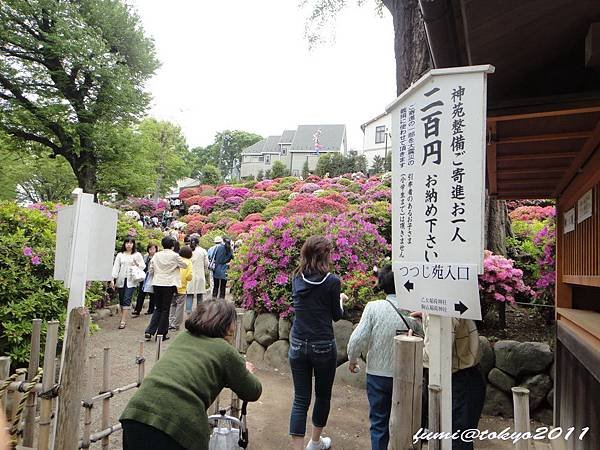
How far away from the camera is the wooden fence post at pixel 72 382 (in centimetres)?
246

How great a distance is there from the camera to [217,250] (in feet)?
31.0

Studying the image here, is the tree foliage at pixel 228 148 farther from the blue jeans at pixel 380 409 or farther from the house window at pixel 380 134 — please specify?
the blue jeans at pixel 380 409

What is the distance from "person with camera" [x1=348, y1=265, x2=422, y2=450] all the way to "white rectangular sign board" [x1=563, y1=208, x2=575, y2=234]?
1766 millimetres

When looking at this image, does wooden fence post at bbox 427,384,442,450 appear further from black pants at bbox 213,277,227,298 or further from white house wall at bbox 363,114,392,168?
white house wall at bbox 363,114,392,168

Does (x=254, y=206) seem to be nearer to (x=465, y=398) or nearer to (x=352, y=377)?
(x=352, y=377)

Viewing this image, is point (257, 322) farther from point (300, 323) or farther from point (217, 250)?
point (217, 250)

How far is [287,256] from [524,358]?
3.32 meters

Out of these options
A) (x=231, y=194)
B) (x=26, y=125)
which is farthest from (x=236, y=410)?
(x=231, y=194)

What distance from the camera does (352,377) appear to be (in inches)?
199

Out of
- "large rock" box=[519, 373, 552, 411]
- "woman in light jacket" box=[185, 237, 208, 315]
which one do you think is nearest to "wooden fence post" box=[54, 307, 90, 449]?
"large rock" box=[519, 373, 552, 411]

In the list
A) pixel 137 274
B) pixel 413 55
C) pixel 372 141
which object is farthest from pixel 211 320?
pixel 372 141

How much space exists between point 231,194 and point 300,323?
24.2 meters

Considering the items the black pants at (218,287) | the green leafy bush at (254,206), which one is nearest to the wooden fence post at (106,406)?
the black pants at (218,287)

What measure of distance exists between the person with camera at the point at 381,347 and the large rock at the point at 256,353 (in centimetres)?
306
